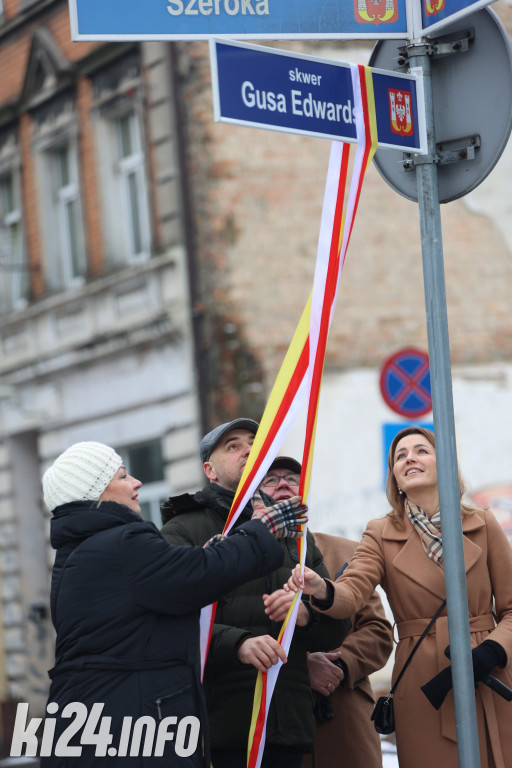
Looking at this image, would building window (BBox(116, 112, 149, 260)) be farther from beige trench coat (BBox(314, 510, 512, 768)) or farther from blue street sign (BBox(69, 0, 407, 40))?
blue street sign (BBox(69, 0, 407, 40))

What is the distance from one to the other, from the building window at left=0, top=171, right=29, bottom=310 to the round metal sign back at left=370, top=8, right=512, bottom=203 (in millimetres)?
13351

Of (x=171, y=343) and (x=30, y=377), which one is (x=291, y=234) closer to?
(x=171, y=343)

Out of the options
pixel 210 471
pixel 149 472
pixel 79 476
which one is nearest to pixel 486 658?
pixel 210 471

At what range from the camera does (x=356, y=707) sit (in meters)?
5.27

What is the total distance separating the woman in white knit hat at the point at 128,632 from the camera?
387cm

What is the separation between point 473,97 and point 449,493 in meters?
1.24

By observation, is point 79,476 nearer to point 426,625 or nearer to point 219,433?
point 219,433

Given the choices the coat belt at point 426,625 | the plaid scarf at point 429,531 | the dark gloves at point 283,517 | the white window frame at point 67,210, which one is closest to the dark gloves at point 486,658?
the coat belt at point 426,625

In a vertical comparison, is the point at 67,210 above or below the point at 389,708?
above

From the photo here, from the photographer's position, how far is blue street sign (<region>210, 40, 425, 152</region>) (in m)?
3.68

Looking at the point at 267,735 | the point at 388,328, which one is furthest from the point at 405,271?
the point at 267,735

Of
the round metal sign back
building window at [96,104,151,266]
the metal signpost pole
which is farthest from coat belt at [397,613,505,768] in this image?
building window at [96,104,151,266]

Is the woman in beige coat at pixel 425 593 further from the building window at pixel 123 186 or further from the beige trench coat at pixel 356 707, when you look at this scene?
the building window at pixel 123 186

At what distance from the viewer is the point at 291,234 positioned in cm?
1403
